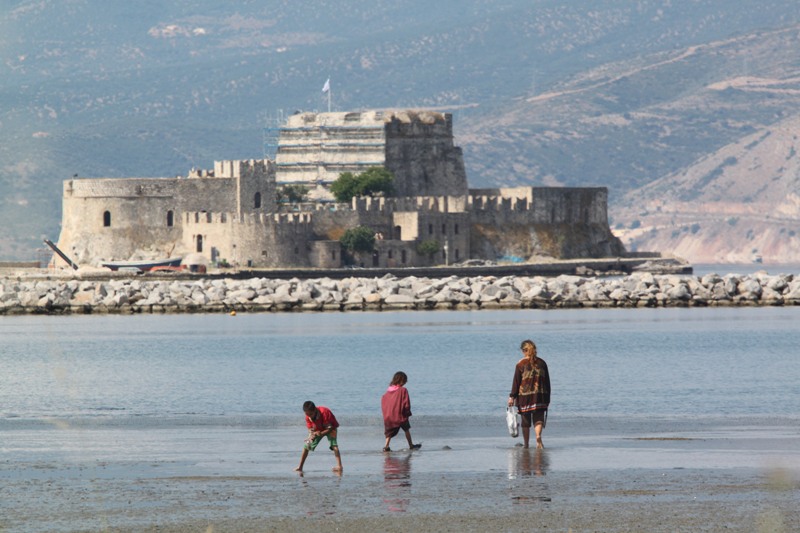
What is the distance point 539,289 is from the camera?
5809 centimetres

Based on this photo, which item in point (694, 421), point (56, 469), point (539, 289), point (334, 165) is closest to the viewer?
point (56, 469)

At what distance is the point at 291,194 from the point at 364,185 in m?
3.70

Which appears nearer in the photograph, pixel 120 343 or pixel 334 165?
pixel 120 343

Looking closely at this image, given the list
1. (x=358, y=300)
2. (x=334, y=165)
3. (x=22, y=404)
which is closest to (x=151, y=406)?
(x=22, y=404)

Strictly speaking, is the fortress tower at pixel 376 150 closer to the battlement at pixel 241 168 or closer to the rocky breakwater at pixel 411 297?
the battlement at pixel 241 168

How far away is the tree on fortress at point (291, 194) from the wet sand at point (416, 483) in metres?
61.9

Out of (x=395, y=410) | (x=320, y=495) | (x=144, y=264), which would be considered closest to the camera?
(x=320, y=495)

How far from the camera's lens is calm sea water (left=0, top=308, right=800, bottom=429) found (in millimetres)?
25547

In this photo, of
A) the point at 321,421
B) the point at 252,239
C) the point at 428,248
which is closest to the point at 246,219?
the point at 252,239

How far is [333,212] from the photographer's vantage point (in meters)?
76.8

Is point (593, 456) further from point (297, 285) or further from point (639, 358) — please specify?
point (297, 285)

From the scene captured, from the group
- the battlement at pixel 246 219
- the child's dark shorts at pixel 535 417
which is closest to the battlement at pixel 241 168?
the battlement at pixel 246 219

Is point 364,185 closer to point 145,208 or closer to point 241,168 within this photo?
point 241,168

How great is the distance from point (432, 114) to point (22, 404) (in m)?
62.9
